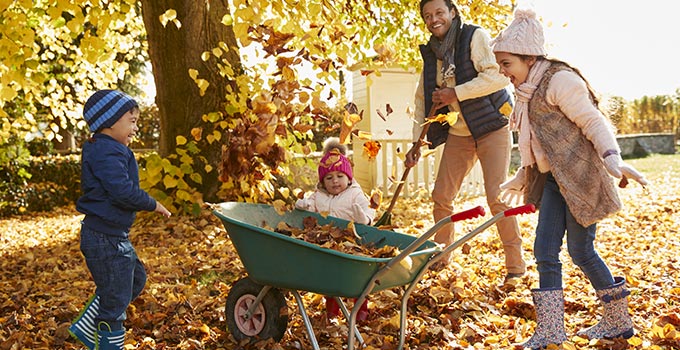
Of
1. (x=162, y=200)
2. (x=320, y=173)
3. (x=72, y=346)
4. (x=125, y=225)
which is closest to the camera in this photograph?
(x=125, y=225)

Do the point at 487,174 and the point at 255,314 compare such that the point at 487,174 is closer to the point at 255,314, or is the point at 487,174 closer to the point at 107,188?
the point at 255,314

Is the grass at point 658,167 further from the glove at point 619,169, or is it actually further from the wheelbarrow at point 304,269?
the wheelbarrow at point 304,269

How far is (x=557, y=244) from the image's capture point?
3004 mm

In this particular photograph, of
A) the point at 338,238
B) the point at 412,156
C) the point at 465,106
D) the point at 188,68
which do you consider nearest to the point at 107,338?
the point at 338,238

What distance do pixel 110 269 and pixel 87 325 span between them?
30 cm

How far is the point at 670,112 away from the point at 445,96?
19.4 metres

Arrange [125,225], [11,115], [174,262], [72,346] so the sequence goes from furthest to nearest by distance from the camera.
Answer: [11,115], [174,262], [72,346], [125,225]

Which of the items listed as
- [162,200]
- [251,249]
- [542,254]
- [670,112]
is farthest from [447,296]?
[670,112]

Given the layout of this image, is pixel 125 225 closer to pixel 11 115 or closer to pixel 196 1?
pixel 196 1

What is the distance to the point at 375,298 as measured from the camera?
3916 millimetres

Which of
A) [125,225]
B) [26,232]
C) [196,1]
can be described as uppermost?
[196,1]

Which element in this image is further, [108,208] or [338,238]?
[338,238]

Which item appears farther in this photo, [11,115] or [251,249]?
[11,115]

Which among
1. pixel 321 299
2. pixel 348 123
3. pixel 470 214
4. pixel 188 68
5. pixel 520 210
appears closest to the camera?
pixel 470 214
